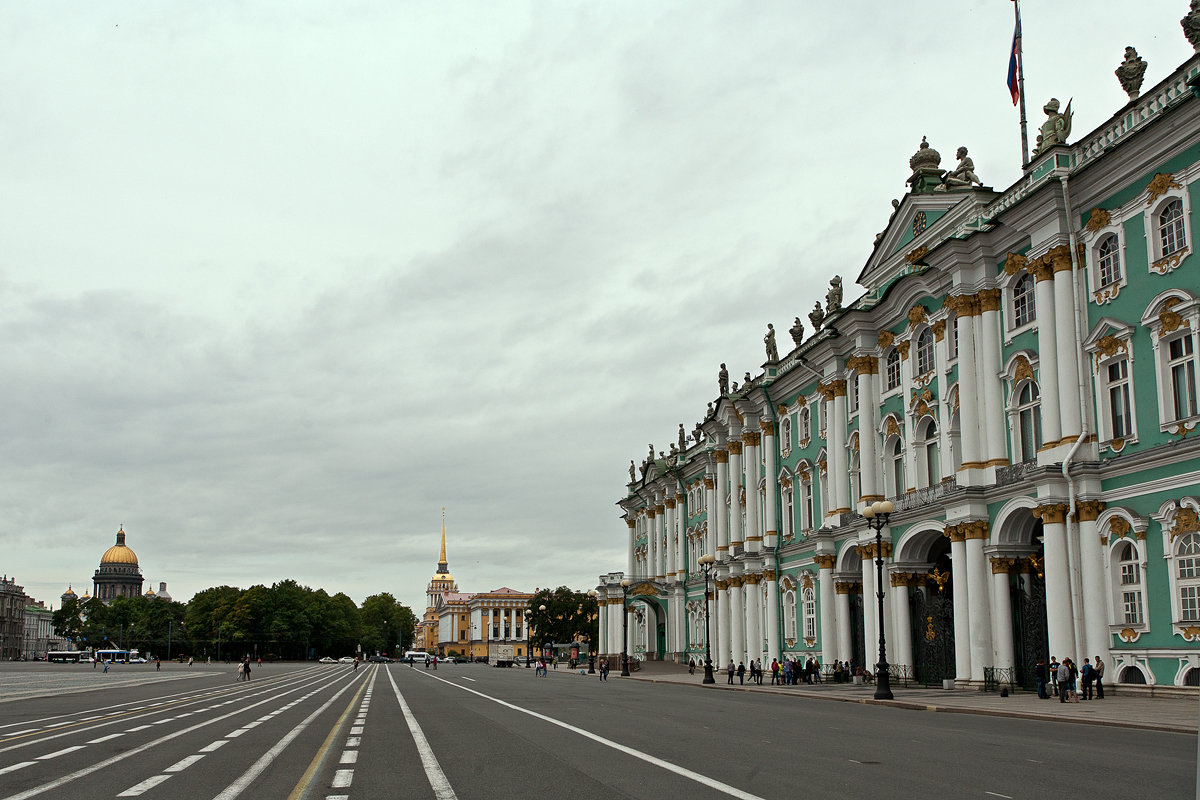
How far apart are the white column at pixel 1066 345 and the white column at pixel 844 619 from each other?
1853 centimetres

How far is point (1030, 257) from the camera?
1423 inches

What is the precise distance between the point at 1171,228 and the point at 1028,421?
8.44m

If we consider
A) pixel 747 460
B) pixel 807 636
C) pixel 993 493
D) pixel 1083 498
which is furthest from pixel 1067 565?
pixel 747 460

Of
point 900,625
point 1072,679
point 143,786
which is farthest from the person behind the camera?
point 900,625

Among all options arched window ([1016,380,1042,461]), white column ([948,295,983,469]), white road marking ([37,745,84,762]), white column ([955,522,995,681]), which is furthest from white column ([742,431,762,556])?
white road marking ([37,745,84,762])

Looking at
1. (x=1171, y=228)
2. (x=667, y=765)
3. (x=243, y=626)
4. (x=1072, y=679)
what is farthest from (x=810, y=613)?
(x=243, y=626)

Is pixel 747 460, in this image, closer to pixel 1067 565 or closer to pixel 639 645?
pixel 1067 565

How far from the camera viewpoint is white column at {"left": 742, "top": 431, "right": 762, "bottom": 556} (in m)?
63.2

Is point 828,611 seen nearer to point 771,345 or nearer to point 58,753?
point 771,345

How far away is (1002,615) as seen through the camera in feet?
123

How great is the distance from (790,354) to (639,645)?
49.6 m

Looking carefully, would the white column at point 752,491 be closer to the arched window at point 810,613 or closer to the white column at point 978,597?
the arched window at point 810,613

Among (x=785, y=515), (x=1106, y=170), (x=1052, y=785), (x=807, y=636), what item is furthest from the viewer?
(x=785, y=515)

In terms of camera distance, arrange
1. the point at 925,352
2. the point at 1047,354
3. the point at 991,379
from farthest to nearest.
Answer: the point at 925,352 → the point at 991,379 → the point at 1047,354
